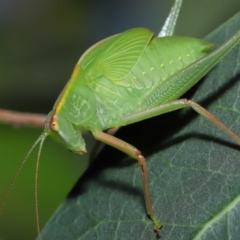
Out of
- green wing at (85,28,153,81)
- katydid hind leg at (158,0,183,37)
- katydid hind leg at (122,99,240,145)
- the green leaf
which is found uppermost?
katydid hind leg at (158,0,183,37)

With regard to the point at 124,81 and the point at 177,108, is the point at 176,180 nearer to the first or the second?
the point at 177,108

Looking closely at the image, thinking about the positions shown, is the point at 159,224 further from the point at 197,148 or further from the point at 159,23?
the point at 159,23

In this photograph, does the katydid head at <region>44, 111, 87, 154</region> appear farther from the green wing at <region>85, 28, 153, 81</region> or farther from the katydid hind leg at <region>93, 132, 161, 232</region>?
the green wing at <region>85, 28, 153, 81</region>

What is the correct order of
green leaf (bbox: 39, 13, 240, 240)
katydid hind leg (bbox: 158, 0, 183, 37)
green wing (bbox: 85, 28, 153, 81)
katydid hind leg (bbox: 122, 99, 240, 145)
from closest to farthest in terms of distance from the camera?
1. green leaf (bbox: 39, 13, 240, 240)
2. katydid hind leg (bbox: 122, 99, 240, 145)
3. green wing (bbox: 85, 28, 153, 81)
4. katydid hind leg (bbox: 158, 0, 183, 37)

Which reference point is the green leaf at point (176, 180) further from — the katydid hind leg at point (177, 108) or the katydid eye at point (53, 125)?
the katydid eye at point (53, 125)

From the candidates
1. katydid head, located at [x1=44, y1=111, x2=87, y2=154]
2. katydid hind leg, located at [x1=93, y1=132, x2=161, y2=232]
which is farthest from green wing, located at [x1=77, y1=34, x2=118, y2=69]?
katydid hind leg, located at [x1=93, y1=132, x2=161, y2=232]

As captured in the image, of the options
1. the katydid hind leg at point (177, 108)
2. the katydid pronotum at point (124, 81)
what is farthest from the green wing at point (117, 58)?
the katydid hind leg at point (177, 108)

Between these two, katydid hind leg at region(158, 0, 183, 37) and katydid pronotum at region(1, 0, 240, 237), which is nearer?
katydid pronotum at region(1, 0, 240, 237)

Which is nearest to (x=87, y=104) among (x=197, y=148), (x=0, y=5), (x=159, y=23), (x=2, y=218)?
(x=197, y=148)

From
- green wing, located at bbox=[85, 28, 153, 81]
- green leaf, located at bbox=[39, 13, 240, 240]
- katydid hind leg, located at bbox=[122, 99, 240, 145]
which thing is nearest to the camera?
green leaf, located at bbox=[39, 13, 240, 240]
